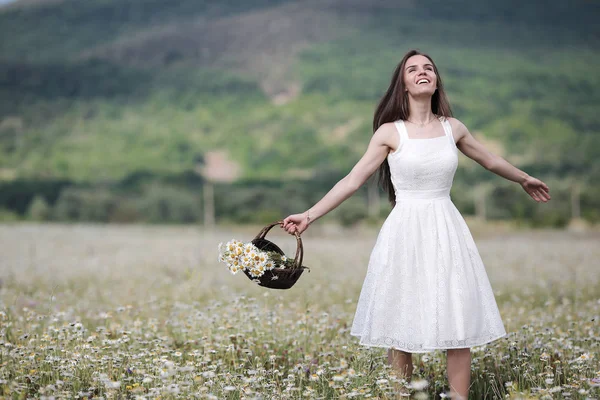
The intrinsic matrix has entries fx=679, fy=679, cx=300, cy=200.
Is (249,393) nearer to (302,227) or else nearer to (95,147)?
(302,227)

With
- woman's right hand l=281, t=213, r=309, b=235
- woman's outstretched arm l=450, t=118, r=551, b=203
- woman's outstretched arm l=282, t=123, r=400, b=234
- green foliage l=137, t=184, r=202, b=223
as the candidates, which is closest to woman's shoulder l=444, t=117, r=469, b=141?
woman's outstretched arm l=450, t=118, r=551, b=203

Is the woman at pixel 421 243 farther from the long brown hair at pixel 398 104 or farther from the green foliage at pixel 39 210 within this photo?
the green foliage at pixel 39 210

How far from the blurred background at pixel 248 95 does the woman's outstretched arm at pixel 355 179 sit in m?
48.7

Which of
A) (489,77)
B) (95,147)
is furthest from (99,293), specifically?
(489,77)

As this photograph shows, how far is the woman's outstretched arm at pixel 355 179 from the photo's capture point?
4.37 meters

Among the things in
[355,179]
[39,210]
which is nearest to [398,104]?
[355,179]

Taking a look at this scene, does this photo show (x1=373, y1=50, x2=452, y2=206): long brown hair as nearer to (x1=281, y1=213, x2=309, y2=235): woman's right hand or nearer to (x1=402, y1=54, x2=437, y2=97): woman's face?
(x1=402, y1=54, x2=437, y2=97): woman's face

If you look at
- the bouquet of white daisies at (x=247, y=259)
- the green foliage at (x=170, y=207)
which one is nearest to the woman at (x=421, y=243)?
the bouquet of white daisies at (x=247, y=259)

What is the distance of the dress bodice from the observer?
421cm

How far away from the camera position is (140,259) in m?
14.6

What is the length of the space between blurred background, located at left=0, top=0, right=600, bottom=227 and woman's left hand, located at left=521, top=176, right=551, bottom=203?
4867 centimetres

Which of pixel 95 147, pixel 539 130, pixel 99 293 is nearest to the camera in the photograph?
pixel 99 293

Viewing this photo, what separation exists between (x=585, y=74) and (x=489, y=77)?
59.1 ft

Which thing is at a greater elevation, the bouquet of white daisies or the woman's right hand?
the woman's right hand
